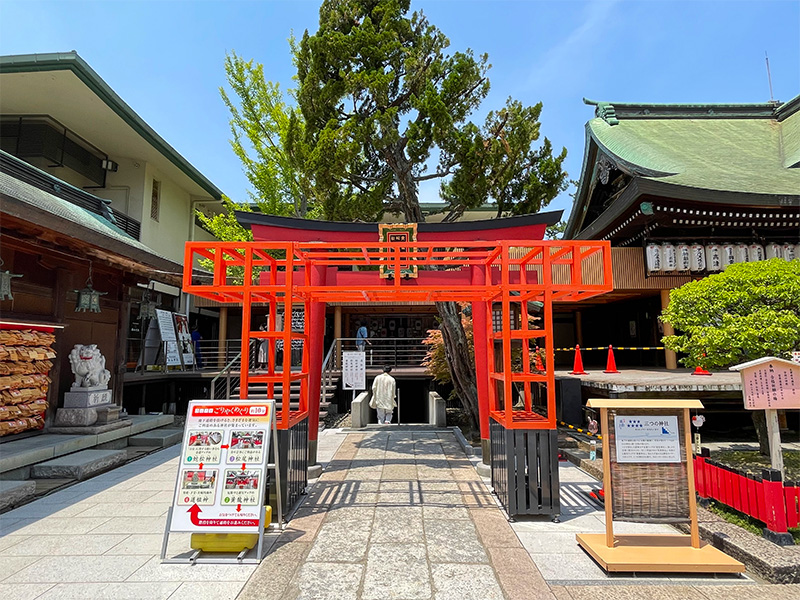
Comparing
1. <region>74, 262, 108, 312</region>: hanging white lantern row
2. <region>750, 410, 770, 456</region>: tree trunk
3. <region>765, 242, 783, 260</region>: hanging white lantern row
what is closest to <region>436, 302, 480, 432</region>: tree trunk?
<region>750, 410, 770, 456</region>: tree trunk

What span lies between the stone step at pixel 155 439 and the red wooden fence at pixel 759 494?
31.0 feet

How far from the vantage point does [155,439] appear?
908 centimetres

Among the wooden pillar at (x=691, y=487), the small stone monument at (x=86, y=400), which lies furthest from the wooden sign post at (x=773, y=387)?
the small stone monument at (x=86, y=400)

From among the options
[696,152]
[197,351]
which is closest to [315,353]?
[197,351]

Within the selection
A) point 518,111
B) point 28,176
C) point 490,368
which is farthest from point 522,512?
point 28,176

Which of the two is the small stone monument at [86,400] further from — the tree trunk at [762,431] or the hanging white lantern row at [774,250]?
the hanging white lantern row at [774,250]

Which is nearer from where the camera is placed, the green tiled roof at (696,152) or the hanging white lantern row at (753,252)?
the green tiled roof at (696,152)

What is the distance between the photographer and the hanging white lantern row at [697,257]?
490 inches

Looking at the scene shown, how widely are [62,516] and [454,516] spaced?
4.63 meters

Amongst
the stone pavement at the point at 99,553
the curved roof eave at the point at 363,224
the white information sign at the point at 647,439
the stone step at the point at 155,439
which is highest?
the curved roof eave at the point at 363,224

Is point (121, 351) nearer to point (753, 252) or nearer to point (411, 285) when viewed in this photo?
point (411, 285)

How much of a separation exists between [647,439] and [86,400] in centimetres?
910

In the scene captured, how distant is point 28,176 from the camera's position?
29.8 feet

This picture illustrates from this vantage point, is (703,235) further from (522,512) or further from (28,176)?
(28,176)
